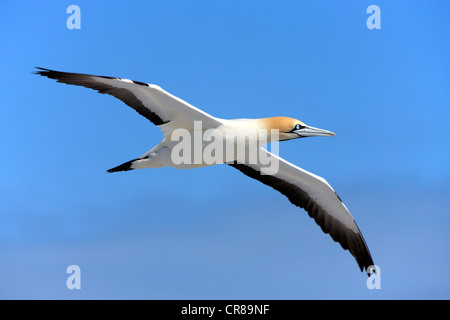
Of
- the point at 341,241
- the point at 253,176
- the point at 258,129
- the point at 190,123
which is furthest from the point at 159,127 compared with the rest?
the point at 341,241

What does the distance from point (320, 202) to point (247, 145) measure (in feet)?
9.82

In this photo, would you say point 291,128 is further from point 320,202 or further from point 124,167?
point 124,167

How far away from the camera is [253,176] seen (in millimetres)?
14445

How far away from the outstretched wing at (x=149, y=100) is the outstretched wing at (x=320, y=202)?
2.55 meters

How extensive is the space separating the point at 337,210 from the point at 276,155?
6.33ft

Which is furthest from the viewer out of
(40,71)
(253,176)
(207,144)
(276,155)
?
(253,176)

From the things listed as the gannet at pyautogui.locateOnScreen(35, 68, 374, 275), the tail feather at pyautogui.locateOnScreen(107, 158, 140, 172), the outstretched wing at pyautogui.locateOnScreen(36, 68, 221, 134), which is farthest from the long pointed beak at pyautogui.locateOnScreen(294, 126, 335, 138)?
the tail feather at pyautogui.locateOnScreen(107, 158, 140, 172)

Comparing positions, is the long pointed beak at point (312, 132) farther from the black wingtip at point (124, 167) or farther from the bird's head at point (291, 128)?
the black wingtip at point (124, 167)

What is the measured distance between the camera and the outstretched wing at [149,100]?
37.2 feet

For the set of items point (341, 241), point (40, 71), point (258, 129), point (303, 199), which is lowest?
point (341, 241)

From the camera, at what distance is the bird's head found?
12312 mm

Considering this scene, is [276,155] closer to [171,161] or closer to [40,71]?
[171,161]

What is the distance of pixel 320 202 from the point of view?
14219mm

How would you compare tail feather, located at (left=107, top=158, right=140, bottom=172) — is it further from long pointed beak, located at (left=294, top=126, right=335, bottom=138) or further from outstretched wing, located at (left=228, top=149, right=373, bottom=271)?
long pointed beak, located at (left=294, top=126, right=335, bottom=138)
